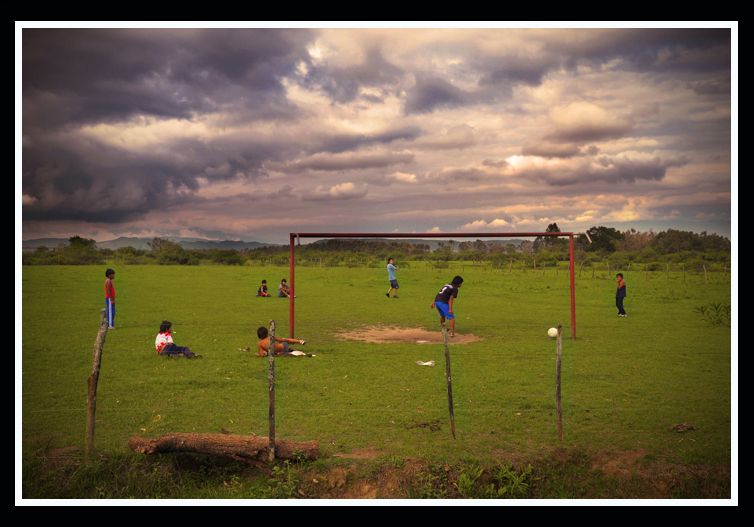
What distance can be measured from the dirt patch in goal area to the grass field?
0.58 metres

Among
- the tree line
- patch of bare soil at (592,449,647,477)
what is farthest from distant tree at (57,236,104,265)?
patch of bare soil at (592,449,647,477)

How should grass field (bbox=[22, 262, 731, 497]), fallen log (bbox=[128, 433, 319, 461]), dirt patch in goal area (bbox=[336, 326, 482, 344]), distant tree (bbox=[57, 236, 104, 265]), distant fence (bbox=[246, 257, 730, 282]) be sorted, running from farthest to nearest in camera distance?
distant tree (bbox=[57, 236, 104, 265]) < distant fence (bbox=[246, 257, 730, 282]) < dirt patch in goal area (bbox=[336, 326, 482, 344]) < grass field (bbox=[22, 262, 731, 497]) < fallen log (bbox=[128, 433, 319, 461])

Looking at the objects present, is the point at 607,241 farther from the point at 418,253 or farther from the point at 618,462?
the point at 618,462

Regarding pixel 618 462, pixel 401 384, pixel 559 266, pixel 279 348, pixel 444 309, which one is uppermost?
pixel 559 266

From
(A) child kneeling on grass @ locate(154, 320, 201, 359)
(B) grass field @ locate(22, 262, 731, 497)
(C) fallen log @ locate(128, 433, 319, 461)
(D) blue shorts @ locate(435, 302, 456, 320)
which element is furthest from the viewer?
(D) blue shorts @ locate(435, 302, 456, 320)

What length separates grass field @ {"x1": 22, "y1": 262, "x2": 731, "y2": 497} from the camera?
22.6 feet

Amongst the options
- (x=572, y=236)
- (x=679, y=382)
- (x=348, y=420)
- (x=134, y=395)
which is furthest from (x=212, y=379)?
(x=572, y=236)

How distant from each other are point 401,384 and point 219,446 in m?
3.86

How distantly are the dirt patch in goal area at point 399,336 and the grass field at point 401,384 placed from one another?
1.90 ft

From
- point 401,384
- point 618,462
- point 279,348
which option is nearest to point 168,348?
point 279,348

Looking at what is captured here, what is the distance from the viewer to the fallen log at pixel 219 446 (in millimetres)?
6105

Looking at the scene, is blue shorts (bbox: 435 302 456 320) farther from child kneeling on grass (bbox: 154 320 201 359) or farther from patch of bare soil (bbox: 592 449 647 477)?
patch of bare soil (bbox: 592 449 647 477)

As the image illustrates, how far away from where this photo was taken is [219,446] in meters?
6.13

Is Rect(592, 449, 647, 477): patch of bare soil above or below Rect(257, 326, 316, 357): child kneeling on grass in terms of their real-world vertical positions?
below
